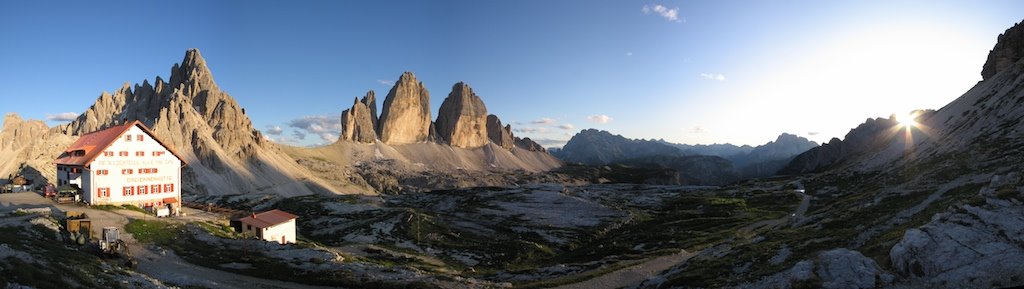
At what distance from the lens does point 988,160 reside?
A: 68.2m

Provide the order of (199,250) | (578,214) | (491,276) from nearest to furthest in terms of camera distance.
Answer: (199,250)
(491,276)
(578,214)

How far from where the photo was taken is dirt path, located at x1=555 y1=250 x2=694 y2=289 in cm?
4431

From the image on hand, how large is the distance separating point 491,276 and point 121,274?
3398 centimetres

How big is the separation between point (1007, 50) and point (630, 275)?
568 feet

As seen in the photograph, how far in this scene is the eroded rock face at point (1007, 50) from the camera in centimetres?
14038

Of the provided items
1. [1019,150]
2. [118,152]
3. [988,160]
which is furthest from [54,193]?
[1019,150]

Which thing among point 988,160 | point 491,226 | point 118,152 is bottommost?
point 491,226

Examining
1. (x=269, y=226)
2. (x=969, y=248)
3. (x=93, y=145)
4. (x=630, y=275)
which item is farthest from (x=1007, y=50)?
(x=93, y=145)

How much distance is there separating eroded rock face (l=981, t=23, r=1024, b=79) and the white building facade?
20456cm

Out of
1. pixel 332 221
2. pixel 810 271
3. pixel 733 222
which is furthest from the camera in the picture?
pixel 332 221

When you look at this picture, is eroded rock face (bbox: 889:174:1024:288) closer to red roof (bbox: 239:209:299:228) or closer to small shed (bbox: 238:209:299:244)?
small shed (bbox: 238:209:299:244)

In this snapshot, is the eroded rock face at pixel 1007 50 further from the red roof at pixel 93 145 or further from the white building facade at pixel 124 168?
the red roof at pixel 93 145

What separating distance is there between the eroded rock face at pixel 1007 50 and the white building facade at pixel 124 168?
671ft

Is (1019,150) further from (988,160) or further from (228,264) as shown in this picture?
(228,264)
